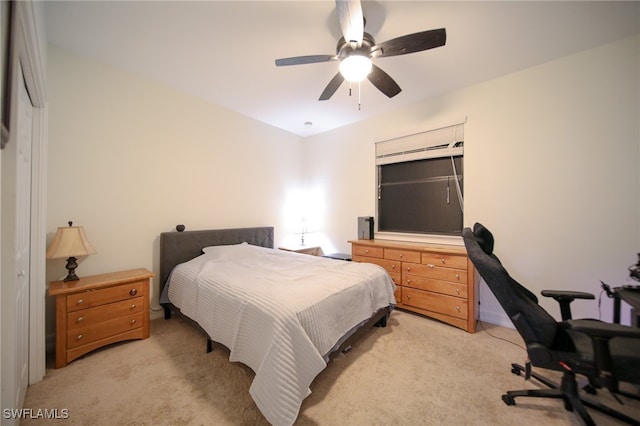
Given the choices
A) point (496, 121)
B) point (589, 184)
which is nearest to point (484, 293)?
point (589, 184)

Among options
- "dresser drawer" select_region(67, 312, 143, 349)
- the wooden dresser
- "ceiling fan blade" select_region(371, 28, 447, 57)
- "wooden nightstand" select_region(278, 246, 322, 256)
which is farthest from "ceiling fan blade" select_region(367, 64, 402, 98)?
"dresser drawer" select_region(67, 312, 143, 349)

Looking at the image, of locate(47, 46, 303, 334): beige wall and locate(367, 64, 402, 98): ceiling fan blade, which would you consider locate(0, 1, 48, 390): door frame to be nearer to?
locate(47, 46, 303, 334): beige wall

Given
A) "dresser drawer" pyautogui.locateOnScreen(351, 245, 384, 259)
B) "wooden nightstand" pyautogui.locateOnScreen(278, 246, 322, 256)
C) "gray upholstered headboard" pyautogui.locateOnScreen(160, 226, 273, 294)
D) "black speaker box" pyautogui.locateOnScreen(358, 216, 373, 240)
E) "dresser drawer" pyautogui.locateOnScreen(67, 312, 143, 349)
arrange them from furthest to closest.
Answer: "wooden nightstand" pyautogui.locateOnScreen(278, 246, 322, 256)
"black speaker box" pyautogui.locateOnScreen(358, 216, 373, 240)
"dresser drawer" pyautogui.locateOnScreen(351, 245, 384, 259)
"gray upholstered headboard" pyautogui.locateOnScreen(160, 226, 273, 294)
"dresser drawer" pyautogui.locateOnScreen(67, 312, 143, 349)

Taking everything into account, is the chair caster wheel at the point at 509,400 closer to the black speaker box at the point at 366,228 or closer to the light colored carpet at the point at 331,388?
the light colored carpet at the point at 331,388

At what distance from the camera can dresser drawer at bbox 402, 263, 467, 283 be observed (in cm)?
245

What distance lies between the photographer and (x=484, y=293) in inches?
107

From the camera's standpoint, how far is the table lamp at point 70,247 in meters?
1.89

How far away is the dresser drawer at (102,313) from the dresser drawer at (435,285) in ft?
9.58

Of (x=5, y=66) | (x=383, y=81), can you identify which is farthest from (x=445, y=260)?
(x=5, y=66)

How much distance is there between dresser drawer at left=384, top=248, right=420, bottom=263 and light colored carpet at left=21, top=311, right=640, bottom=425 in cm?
90

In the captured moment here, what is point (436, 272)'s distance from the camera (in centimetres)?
260

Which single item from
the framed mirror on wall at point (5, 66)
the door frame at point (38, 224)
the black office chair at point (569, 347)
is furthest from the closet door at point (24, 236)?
the black office chair at point (569, 347)

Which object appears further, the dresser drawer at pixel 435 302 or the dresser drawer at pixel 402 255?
the dresser drawer at pixel 402 255

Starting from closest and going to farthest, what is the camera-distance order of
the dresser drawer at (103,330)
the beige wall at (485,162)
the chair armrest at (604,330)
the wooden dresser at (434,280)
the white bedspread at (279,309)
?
1. the chair armrest at (604,330)
2. the white bedspread at (279,309)
3. the dresser drawer at (103,330)
4. the beige wall at (485,162)
5. the wooden dresser at (434,280)
